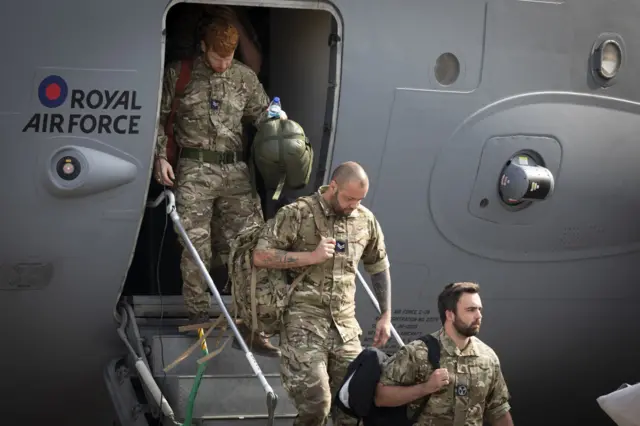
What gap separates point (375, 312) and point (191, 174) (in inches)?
61.9

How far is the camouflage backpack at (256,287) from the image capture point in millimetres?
7164

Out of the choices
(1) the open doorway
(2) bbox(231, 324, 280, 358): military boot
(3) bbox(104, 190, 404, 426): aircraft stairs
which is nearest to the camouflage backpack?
(3) bbox(104, 190, 404, 426): aircraft stairs

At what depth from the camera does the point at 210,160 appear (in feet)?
27.5

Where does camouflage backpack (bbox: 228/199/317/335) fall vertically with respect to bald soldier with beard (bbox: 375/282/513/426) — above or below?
above

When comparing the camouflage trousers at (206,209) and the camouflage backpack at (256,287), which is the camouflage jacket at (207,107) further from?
the camouflage backpack at (256,287)

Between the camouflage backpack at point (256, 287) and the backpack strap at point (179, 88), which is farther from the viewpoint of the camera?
the backpack strap at point (179, 88)

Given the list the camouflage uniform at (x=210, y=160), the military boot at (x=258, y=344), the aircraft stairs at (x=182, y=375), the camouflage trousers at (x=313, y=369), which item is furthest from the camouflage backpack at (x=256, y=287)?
the camouflage uniform at (x=210, y=160)

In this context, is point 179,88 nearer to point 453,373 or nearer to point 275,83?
point 275,83

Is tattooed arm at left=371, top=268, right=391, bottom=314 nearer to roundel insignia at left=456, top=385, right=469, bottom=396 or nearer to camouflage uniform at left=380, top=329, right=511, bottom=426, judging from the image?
camouflage uniform at left=380, top=329, right=511, bottom=426

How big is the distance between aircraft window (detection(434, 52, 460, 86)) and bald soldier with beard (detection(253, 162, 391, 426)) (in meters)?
1.83

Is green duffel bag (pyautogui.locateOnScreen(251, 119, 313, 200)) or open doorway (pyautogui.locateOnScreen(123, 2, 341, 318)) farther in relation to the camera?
open doorway (pyautogui.locateOnScreen(123, 2, 341, 318))

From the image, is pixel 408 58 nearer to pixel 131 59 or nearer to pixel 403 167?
pixel 403 167

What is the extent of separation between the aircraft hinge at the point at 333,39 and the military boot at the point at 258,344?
1924 millimetres

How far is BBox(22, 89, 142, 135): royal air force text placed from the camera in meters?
7.95
